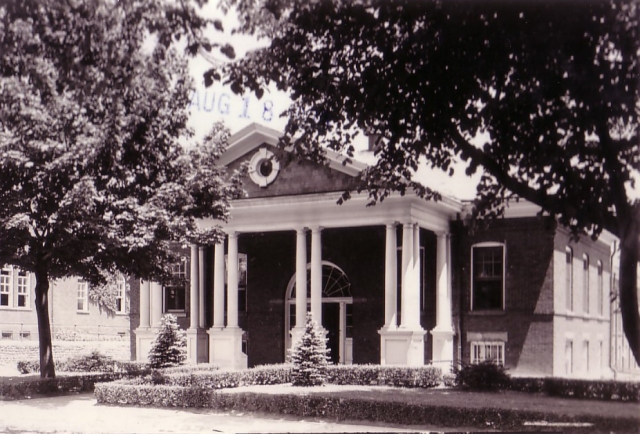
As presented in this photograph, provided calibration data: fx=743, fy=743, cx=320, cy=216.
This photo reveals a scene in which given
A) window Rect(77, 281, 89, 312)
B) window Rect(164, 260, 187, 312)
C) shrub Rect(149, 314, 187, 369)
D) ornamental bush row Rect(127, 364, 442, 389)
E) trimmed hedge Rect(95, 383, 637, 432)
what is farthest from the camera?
window Rect(77, 281, 89, 312)

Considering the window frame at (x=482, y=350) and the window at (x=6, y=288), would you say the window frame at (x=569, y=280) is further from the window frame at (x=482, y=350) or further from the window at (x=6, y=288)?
the window at (x=6, y=288)

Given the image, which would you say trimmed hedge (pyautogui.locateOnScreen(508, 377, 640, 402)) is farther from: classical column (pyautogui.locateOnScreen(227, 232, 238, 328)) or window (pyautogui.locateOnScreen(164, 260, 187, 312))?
window (pyautogui.locateOnScreen(164, 260, 187, 312))

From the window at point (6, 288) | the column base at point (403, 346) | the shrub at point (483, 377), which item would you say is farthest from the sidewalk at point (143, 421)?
the window at point (6, 288)

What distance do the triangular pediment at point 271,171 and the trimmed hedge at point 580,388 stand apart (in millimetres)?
8421

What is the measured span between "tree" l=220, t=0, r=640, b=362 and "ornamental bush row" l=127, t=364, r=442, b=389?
31.3 ft

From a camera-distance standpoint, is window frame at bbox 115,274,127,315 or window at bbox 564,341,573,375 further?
window frame at bbox 115,274,127,315

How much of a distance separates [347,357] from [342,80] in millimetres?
15803

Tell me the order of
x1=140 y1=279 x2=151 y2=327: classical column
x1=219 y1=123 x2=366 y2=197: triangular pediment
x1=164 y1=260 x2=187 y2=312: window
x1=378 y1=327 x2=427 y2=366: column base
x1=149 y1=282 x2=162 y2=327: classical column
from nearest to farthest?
1. x1=378 y1=327 x2=427 y2=366: column base
2. x1=219 y1=123 x2=366 y2=197: triangular pediment
3. x1=149 y1=282 x2=162 y2=327: classical column
4. x1=140 y1=279 x2=151 y2=327: classical column
5. x1=164 y1=260 x2=187 y2=312: window

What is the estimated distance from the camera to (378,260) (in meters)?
25.6

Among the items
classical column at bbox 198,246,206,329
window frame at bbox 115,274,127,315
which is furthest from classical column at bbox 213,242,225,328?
window frame at bbox 115,274,127,315

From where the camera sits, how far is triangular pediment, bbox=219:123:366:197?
23.5 m

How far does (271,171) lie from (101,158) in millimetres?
9261

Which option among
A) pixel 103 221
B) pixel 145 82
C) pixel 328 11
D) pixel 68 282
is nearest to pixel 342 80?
pixel 328 11

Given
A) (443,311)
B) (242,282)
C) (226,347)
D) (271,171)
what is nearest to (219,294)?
(226,347)
